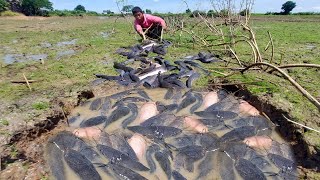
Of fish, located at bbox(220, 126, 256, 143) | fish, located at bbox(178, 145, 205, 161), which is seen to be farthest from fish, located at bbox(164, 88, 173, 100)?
fish, located at bbox(178, 145, 205, 161)

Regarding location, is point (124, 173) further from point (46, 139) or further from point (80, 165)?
point (46, 139)

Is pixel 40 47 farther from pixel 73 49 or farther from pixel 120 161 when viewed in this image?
pixel 120 161

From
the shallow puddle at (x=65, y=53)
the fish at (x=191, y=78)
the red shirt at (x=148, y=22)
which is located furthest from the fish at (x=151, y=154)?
the red shirt at (x=148, y=22)

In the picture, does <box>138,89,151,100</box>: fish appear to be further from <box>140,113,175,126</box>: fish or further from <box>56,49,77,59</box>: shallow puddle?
<box>56,49,77,59</box>: shallow puddle

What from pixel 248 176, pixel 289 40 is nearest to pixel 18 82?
pixel 248 176

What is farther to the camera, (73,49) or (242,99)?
(73,49)

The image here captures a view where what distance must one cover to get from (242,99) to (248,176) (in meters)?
3.12

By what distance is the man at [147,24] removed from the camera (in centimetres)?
1370

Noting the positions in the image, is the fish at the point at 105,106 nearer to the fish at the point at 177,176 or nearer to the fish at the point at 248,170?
the fish at the point at 177,176

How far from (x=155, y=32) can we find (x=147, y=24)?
82 cm

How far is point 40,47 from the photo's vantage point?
14320 millimetres

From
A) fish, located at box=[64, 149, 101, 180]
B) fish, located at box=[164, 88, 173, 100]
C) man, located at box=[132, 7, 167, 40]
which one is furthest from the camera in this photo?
man, located at box=[132, 7, 167, 40]

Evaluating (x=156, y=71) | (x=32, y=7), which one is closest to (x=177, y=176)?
(x=156, y=71)

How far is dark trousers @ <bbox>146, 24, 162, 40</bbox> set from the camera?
584 inches
